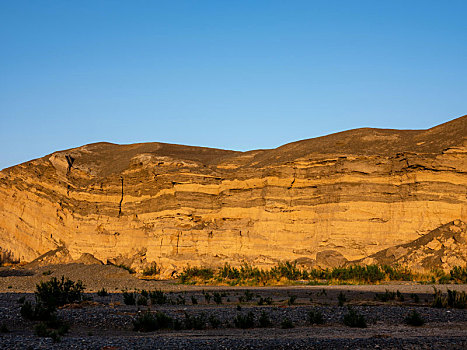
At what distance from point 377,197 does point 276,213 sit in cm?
578

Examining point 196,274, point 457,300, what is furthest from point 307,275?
point 457,300

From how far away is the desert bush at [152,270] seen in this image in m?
31.4

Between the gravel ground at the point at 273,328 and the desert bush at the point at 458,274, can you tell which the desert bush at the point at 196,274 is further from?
the desert bush at the point at 458,274

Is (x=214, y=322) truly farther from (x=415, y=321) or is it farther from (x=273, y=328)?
(x=415, y=321)

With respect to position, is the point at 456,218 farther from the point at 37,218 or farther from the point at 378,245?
the point at 37,218

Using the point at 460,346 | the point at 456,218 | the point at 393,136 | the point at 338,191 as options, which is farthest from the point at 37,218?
the point at 460,346

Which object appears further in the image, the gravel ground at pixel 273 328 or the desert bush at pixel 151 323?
the desert bush at pixel 151 323

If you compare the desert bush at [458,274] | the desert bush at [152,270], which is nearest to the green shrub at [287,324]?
the desert bush at [458,274]

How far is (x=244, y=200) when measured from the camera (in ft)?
103

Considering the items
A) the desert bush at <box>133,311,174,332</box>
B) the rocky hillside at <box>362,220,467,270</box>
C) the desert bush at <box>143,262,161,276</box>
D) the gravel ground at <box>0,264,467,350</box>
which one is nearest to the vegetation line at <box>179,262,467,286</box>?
the rocky hillside at <box>362,220,467,270</box>

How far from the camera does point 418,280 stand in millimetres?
22859

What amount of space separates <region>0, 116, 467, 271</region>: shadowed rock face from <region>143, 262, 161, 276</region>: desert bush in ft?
2.39

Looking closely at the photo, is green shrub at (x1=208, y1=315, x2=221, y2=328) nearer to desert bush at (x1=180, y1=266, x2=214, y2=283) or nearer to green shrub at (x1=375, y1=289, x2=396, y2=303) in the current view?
green shrub at (x1=375, y1=289, x2=396, y2=303)

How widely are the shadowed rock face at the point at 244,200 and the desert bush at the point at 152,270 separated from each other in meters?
0.73
